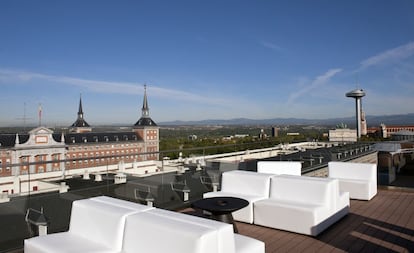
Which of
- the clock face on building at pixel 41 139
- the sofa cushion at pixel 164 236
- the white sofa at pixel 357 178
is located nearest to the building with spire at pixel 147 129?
the clock face on building at pixel 41 139

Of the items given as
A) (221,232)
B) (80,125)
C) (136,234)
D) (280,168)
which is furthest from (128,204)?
(80,125)

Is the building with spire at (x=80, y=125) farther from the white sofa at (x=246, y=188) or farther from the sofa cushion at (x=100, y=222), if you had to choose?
the sofa cushion at (x=100, y=222)

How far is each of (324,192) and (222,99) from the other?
128 ft

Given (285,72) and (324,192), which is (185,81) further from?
(324,192)

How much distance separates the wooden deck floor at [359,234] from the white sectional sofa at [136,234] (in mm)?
1019

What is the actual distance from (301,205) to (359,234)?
699mm

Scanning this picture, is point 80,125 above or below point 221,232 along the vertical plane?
above

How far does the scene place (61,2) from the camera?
14.7 m

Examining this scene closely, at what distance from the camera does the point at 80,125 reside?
7138 cm

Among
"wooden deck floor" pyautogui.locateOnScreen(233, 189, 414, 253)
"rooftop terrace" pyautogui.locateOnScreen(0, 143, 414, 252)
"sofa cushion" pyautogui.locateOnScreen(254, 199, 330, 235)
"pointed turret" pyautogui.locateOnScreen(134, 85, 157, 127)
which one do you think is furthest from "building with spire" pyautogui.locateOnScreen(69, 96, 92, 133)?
"wooden deck floor" pyautogui.locateOnScreen(233, 189, 414, 253)

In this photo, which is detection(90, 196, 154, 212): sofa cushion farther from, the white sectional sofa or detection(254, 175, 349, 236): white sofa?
detection(254, 175, 349, 236): white sofa

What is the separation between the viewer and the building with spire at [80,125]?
70.2 meters

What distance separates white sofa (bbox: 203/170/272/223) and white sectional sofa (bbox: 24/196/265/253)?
1.58 meters

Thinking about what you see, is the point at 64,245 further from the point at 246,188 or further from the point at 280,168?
the point at 280,168
